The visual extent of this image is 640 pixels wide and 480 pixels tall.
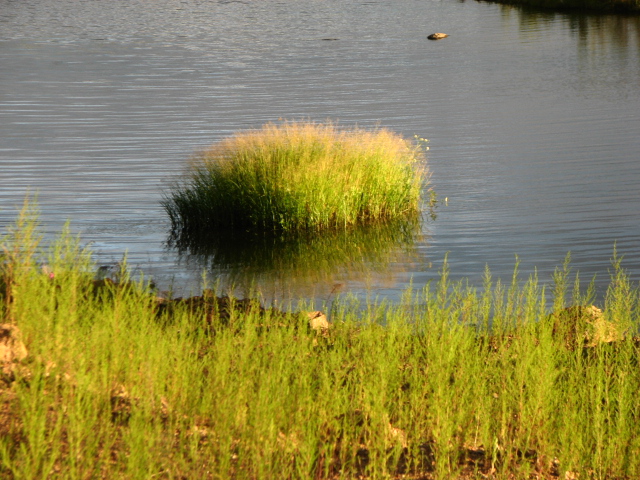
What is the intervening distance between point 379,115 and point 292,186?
16338 millimetres

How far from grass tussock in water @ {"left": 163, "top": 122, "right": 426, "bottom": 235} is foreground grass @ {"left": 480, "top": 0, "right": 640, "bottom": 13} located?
5411 centimetres

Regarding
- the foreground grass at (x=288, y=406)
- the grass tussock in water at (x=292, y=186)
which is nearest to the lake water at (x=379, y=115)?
the grass tussock in water at (x=292, y=186)

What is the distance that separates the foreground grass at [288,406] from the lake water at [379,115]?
4571mm

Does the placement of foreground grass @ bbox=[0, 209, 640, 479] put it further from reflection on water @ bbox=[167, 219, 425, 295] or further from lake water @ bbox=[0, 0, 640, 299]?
reflection on water @ bbox=[167, 219, 425, 295]

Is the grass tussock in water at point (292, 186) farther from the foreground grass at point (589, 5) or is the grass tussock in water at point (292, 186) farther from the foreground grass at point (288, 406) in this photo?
the foreground grass at point (589, 5)

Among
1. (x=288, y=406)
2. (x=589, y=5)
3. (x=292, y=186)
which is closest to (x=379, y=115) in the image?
(x=292, y=186)

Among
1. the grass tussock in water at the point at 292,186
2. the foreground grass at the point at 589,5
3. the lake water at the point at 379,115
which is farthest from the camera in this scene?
the foreground grass at the point at 589,5

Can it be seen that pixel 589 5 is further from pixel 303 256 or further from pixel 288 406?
pixel 288 406

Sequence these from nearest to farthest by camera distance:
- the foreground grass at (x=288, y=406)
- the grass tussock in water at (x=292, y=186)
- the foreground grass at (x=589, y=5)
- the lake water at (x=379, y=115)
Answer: the foreground grass at (x=288, y=406) < the lake water at (x=379, y=115) < the grass tussock in water at (x=292, y=186) < the foreground grass at (x=589, y=5)

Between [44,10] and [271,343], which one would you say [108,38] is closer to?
[44,10]

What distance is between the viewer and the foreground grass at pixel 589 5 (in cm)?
6675

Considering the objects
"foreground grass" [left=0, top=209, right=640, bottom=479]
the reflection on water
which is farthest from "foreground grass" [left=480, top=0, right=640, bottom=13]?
"foreground grass" [left=0, top=209, right=640, bottom=479]

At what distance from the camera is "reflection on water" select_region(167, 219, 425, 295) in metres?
14.0

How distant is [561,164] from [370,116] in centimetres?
1040
